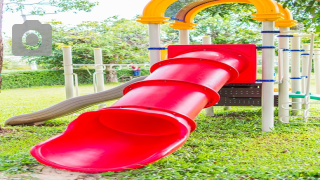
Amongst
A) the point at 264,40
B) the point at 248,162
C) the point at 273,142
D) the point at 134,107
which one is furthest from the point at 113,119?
the point at 264,40

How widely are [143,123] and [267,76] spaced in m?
2.09

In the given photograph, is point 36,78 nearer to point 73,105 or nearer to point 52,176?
point 73,105

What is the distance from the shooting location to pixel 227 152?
13.5 feet

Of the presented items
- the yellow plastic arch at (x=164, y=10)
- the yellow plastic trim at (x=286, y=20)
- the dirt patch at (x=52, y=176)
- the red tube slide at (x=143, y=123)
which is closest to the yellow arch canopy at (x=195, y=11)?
the yellow plastic trim at (x=286, y=20)

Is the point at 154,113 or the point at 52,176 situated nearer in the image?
the point at 52,176

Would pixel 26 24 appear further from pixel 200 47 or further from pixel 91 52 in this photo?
pixel 91 52

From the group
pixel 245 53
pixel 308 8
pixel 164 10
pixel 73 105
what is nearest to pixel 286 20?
pixel 245 53

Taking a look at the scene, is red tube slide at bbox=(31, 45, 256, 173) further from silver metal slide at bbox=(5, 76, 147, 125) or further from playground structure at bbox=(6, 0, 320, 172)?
silver metal slide at bbox=(5, 76, 147, 125)

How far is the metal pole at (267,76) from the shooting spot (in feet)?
16.9

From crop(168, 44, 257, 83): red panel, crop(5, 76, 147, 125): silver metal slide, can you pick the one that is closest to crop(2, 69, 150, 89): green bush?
crop(5, 76, 147, 125): silver metal slide

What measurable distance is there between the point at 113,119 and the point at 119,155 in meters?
0.59

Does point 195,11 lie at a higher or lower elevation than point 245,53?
higher

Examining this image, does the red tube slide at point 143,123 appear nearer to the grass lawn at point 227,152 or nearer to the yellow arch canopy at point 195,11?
the grass lawn at point 227,152

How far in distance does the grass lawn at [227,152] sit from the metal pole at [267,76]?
0.61 feet
